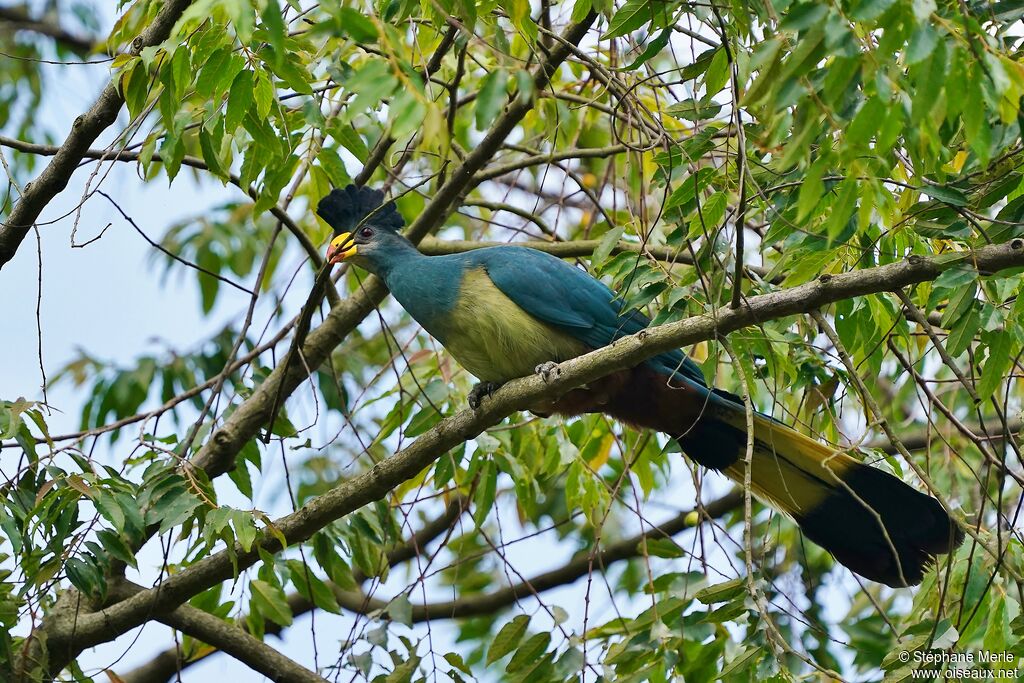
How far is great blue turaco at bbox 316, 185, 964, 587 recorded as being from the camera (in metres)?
4.07

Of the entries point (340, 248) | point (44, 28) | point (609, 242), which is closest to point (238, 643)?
point (340, 248)

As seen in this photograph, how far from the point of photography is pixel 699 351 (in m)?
5.49

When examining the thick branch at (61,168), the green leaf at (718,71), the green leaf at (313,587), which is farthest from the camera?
the green leaf at (313,587)

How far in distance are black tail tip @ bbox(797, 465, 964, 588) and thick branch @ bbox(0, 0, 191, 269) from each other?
2917mm

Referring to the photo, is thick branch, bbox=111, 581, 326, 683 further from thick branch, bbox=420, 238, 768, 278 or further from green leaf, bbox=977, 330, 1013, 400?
green leaf, bbox=977, 330, 1013, 400

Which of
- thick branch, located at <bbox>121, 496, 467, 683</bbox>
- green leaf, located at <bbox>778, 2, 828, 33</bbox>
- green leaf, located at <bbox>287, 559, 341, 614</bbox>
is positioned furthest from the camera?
thick branch, located at <bbox>121, 496, 467, 683</bbox>

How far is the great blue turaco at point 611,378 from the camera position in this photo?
4066 mm

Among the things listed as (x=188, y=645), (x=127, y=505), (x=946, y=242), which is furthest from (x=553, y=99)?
(x=188, y=645)

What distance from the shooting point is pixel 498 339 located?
14.2 ft

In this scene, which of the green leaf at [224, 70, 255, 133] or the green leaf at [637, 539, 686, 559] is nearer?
the green leaf at [224, 70, 255, 133]

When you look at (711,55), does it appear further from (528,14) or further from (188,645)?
(188,645)

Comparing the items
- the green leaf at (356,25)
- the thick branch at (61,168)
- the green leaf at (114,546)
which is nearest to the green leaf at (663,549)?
the green leaf at (114,546)

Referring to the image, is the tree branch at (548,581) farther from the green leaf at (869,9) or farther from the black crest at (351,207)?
the green leaf at (869,9)

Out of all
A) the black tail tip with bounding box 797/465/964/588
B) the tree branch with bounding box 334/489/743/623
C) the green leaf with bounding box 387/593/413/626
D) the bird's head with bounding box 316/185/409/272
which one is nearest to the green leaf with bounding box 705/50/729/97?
the black tail tip with bounding box 797/465/964/588
